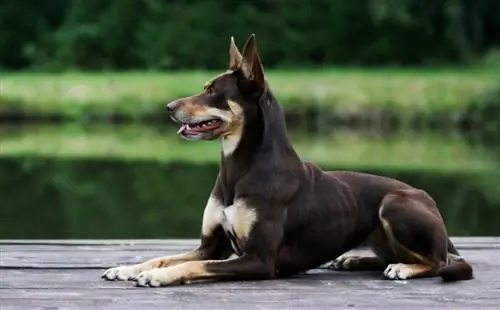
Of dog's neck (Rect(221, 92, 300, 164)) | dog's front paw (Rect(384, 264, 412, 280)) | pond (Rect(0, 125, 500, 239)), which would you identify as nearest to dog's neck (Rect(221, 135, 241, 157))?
dog's neck (Rect(221, 92, 300, 164))

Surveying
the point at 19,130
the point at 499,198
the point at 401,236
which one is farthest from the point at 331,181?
the point at 19,130

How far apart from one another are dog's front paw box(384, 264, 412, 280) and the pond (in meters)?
6.04

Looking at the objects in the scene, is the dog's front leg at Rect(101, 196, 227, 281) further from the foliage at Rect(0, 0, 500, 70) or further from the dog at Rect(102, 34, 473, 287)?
the foliage at Rect(0, 0, 500, 70)

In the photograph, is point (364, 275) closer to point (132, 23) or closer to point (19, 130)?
point (19, 130)

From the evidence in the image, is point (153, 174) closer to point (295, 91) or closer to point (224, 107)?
point (295, 91)

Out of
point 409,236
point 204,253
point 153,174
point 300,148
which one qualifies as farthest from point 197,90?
point 409,236

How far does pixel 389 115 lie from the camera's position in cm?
2634

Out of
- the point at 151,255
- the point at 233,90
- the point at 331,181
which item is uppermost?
the point at 233,90

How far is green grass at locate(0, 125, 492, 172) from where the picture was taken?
18.7 m

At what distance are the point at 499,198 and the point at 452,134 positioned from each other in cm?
1045

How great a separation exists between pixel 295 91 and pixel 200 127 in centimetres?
2249

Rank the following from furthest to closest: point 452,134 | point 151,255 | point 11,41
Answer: point 11,41 < point 452,134 < point 151,255

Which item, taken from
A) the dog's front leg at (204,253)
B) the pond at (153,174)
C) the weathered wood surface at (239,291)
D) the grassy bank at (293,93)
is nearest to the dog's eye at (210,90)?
the dog's front leg at (204,253)

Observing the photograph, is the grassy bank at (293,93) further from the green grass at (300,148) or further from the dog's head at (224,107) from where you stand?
the dog's head at (224,107)
